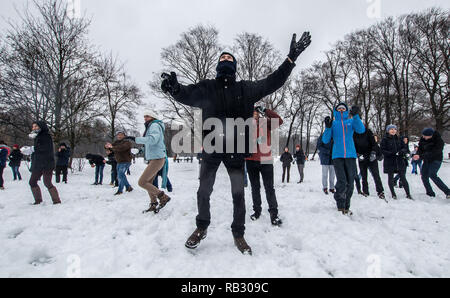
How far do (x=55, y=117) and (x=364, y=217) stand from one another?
16.5m

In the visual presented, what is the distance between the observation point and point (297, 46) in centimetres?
245

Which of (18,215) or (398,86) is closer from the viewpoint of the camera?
(18,215)

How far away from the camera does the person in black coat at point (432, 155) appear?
5246mm

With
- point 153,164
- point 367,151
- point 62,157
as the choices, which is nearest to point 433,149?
point 367,151

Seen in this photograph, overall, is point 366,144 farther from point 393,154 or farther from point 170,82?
point 170,82

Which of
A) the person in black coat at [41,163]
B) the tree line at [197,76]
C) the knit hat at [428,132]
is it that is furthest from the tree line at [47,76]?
the knit hat at [428,132]

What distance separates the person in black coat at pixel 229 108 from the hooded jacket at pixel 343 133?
2172 millimetres

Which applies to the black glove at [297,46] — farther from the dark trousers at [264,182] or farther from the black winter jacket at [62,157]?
the black winter jacket at [62,157]

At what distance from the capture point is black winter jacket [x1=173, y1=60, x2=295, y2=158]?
7.92ft

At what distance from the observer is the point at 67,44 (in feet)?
41.6
